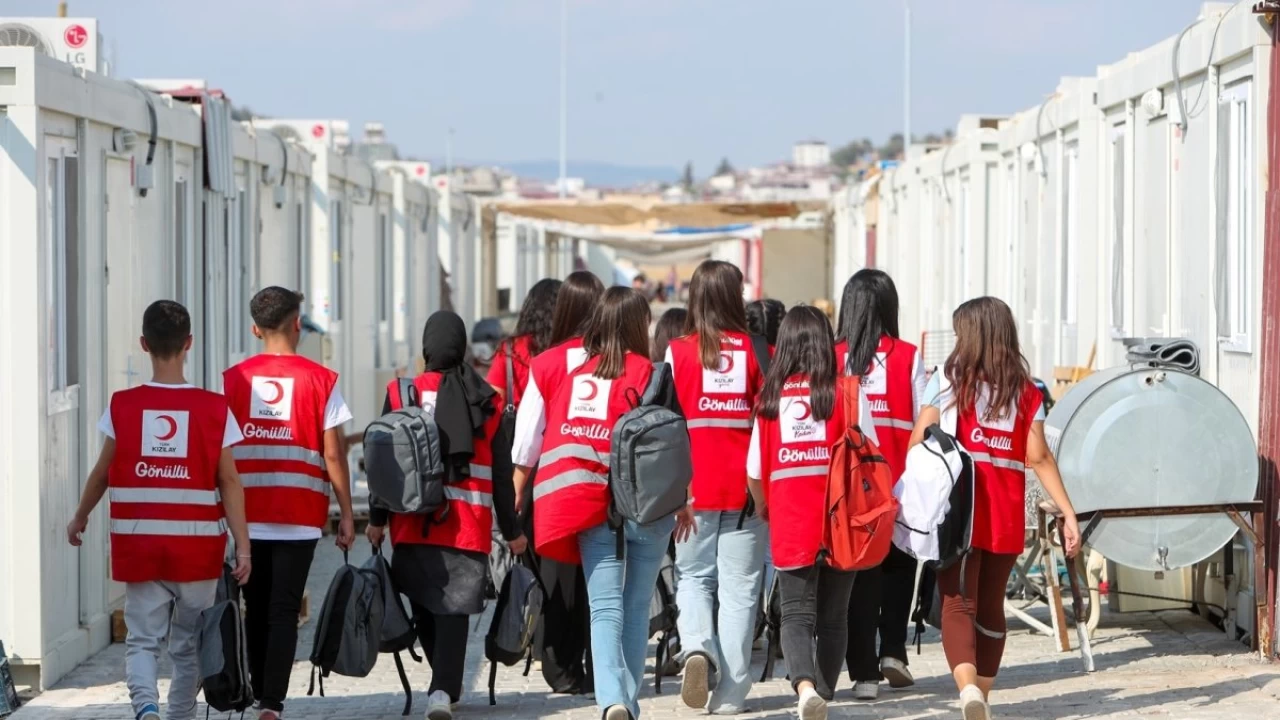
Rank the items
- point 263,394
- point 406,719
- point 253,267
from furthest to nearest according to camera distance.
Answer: point 253,267 → point 406,719 → point 263,394

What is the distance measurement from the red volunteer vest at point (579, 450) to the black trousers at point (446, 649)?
587mm

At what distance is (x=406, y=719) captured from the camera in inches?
291

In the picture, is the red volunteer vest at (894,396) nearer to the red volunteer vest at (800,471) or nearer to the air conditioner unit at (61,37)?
the red volunteer vest at (800,471)

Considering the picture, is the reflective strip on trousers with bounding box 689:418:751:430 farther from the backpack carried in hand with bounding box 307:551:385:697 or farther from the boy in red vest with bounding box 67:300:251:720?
the boy in red vest with bounding box 67:300:251:720

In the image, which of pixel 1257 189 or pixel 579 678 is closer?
pixel 579 678

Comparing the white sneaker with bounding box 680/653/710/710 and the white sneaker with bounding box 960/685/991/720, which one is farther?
the white sneaker with bounding box 680/653/710/710

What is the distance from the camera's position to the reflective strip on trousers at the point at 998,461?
271 inches

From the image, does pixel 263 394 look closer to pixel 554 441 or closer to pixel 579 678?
pixel 554 441

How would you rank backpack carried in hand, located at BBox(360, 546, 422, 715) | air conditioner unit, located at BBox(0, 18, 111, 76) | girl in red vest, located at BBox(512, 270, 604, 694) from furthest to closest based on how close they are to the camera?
air conditioner unit, located at BBox(0, 18, 111, 76) → girl in red vest, located at BBox(512, 270, 604, 694) → backpack carried in hand, located at BBox(360, 546, 422, 715)

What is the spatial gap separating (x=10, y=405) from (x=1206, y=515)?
16.6 feet

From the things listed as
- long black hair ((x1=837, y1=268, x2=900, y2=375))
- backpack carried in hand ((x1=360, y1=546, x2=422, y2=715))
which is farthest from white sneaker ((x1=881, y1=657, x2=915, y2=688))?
backpack carried in hand ((x1=360, y1=546, x2=422, y2=715))

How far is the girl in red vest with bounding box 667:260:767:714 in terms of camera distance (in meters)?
7.10

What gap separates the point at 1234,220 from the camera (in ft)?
28.2

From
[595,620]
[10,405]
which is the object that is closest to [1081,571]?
[595,620]
